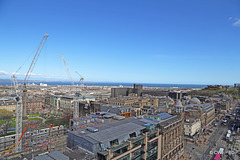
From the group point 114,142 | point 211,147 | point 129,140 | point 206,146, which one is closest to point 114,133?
point 114,142

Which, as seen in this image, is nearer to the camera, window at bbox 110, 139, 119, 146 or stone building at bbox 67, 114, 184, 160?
stone building at bbox 67, 114, 184, 160

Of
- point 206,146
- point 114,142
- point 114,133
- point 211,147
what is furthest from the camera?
point 206,146

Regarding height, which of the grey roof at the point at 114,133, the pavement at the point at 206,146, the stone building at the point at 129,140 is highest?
the grey roof at the point at 114,133

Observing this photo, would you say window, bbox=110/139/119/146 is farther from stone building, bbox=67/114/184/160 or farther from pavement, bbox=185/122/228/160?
pavement, bbox=185/122/228/160

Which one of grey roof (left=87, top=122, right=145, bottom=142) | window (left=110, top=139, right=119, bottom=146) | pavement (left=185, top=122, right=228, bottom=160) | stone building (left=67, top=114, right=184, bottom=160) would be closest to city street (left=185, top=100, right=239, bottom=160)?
pavement (left=185, top=122, right=228, bottom=160)

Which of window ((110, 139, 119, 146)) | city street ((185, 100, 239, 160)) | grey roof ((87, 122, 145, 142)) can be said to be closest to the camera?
grey roof ((87, 122, 145, 142))

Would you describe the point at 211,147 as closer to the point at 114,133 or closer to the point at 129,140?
the point at 129,140

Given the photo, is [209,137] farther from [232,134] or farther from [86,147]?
[86,147]

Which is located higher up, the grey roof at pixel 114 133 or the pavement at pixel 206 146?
the grey roof at pixel 114 133

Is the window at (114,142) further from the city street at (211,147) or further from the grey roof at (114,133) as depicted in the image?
A: the city street at (211,147)

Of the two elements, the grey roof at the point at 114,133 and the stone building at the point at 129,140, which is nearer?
the stone building at the point at 129,140

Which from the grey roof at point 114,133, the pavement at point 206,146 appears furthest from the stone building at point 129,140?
the pavement at point 206,146
